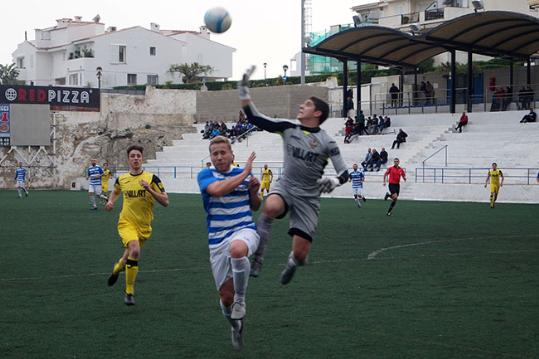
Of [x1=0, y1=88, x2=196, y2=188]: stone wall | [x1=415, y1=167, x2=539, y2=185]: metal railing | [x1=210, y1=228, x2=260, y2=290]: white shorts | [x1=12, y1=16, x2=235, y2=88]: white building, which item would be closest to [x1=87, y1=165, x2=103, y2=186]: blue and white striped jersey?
[x1=415, y1=167, x2=539, y2=185]: metal railing


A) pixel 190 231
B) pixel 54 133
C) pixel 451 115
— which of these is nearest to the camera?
pixel 190 231

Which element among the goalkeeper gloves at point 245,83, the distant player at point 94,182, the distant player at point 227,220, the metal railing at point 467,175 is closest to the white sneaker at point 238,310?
the distant player at point 227,220

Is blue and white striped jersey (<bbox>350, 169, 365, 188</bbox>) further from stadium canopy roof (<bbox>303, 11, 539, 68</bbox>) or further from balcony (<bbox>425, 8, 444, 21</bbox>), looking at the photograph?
balcony (<bbox>425, 8, 444, 21</bbox>)

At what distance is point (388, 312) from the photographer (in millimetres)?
10289

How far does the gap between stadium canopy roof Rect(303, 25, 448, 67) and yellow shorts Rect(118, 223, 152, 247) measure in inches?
1398

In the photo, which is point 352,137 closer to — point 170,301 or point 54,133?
point 54,133

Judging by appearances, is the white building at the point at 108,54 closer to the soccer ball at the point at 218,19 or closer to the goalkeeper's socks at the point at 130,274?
the goalkeeper's socks at the point at 130,274

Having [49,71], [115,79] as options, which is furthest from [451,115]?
[49,71]

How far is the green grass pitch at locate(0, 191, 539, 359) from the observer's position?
848 cm

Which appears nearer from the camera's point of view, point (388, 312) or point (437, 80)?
point (388, 312)

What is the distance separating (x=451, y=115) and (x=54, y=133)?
24.2 meters

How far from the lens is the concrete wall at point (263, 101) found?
55.2 m

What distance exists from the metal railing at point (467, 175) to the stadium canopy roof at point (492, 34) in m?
7.78

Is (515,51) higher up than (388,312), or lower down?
higher up
